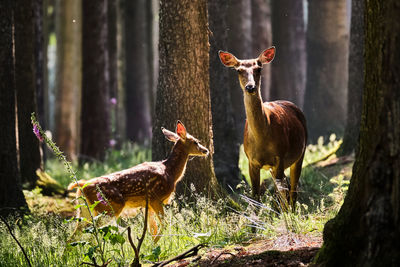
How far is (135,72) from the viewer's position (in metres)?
25.1

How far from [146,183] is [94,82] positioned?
11.1 metres

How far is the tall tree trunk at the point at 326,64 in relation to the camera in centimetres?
2020

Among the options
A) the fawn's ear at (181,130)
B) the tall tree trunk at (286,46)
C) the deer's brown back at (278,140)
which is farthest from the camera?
the tall tree trunk at (286,46)

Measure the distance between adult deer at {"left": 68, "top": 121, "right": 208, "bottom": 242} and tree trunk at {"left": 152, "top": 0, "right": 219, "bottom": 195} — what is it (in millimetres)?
904

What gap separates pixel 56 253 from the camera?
21.8 ft

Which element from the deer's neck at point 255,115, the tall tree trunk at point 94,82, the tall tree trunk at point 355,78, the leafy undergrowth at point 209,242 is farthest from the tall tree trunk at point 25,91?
the tall tree trunk at point 355,78

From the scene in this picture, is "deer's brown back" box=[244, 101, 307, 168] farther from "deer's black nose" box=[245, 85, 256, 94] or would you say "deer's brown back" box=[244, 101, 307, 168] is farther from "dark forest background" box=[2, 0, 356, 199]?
"dark forest background" box=[2, 0, 356, 199]

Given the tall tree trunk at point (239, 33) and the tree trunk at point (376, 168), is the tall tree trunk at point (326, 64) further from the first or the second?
the tree trunk at point (376, 168)

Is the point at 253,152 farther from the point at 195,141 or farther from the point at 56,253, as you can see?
the point at 56,253

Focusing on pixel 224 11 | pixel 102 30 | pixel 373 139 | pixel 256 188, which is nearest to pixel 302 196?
pixel 256 188

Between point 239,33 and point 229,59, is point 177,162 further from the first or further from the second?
point 239,33

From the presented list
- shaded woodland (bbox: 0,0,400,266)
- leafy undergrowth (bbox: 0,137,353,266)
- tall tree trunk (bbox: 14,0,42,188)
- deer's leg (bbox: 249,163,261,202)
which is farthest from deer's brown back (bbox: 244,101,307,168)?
tall tree trunk (bbox: 14,0,42,188)

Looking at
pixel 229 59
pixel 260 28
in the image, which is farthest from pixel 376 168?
pixel 260 28

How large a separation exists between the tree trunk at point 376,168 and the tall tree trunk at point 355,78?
874 cm
